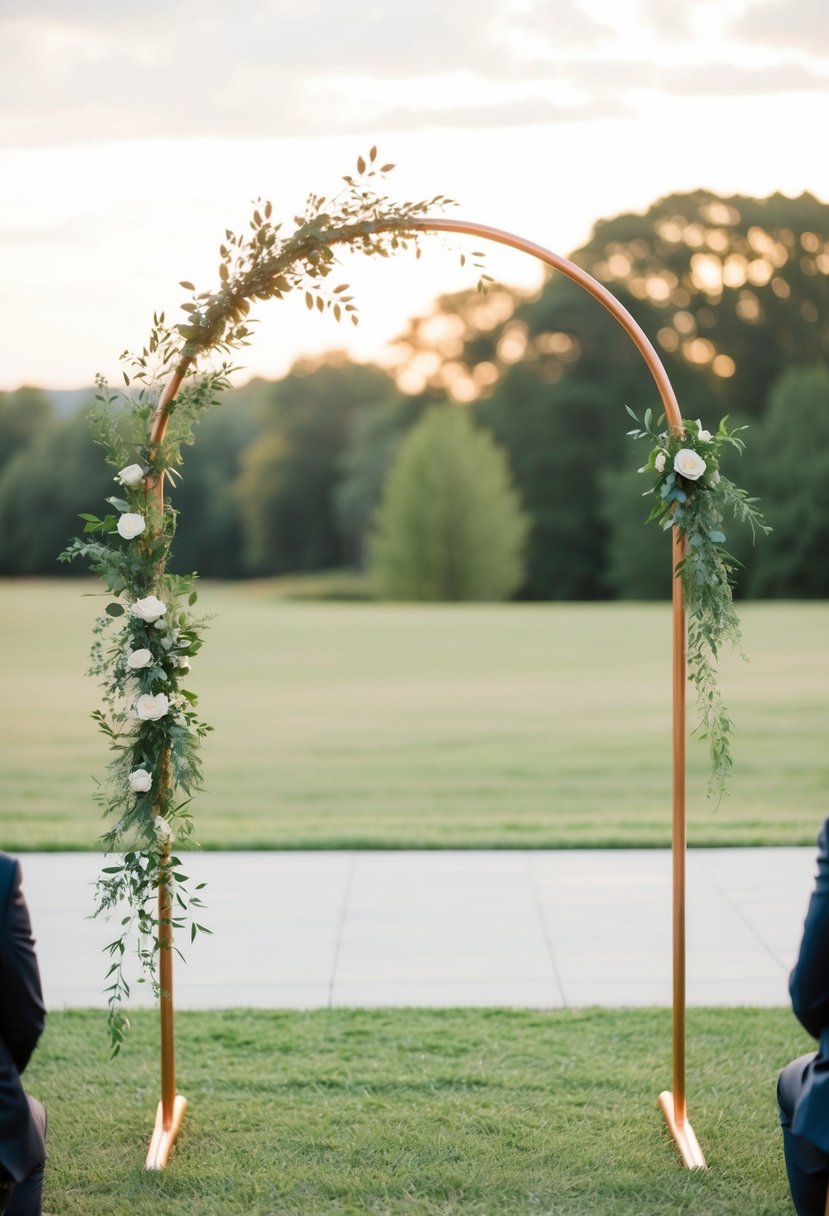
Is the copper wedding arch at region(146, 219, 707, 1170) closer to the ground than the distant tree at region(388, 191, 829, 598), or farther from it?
closer to the ground

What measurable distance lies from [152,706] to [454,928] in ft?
8.17

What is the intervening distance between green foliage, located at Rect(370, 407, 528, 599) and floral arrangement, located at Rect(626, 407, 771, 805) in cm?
3442

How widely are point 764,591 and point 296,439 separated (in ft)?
60.3

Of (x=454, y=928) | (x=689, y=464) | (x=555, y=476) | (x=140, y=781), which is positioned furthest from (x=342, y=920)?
(x=555, y=476)

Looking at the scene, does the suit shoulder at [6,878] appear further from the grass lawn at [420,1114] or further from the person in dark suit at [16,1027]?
the grass lawn at [420,1114]

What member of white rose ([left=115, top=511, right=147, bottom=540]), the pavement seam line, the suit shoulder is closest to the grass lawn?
the pavement seam line

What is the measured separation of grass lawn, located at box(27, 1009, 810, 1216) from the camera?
329cm

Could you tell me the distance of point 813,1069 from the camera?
2.70 metres

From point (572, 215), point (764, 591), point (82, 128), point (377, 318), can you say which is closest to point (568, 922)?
point (82, 128)

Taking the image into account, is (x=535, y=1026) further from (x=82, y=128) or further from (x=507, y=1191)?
(x=82, y=128)

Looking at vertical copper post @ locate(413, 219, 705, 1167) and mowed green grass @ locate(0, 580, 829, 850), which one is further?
mowed green grass @ locate(0, 580, 829, 850)

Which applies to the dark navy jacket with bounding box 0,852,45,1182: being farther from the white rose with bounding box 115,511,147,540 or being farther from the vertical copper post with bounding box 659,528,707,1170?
the vertical copper post with bounding box 659,528,707,1170

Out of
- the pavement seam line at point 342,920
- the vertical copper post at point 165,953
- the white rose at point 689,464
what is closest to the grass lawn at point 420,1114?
the vertical copper post at point 165,953

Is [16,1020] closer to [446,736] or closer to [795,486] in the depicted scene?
[446,736]
